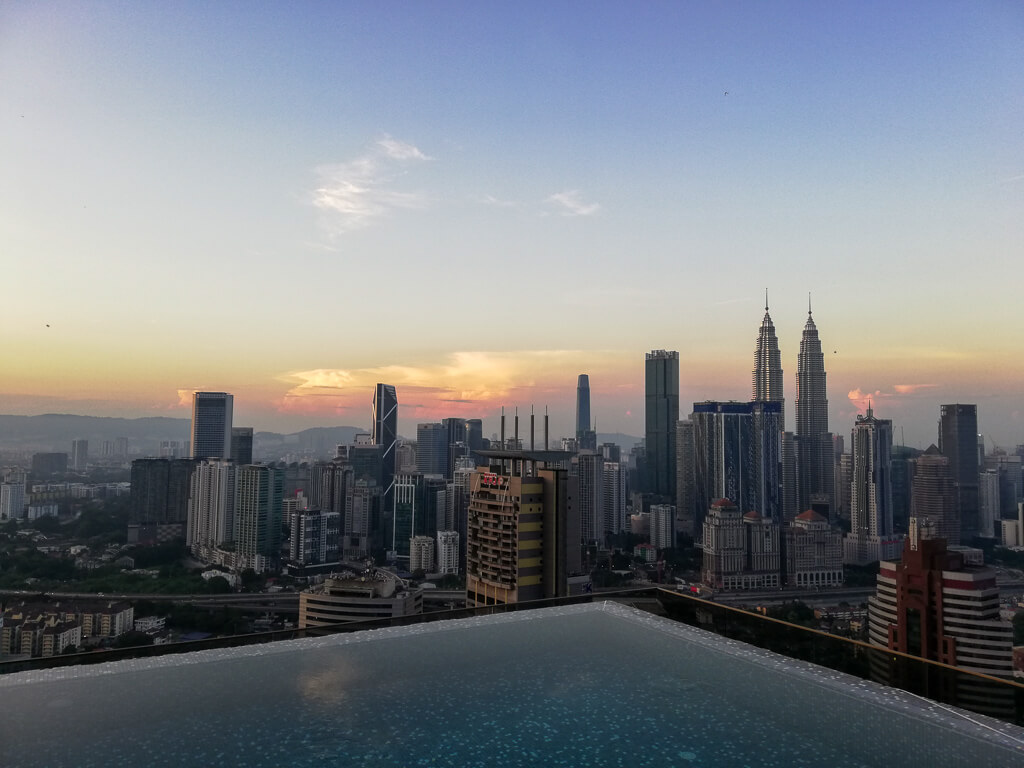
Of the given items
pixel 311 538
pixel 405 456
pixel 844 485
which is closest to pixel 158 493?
pixel 311 538

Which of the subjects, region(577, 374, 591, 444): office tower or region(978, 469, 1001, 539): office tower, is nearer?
region(978, 469, 1001, 539): office tower

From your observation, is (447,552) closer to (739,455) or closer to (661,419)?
(739,455)

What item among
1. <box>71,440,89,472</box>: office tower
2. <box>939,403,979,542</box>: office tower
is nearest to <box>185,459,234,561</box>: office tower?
<box>71,440,89,472</box>: office tower

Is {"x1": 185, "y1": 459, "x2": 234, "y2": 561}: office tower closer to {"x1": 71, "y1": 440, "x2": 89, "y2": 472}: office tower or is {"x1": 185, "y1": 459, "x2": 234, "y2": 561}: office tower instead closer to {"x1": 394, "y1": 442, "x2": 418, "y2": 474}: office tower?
{"x1": 71, "y1": 440, "x2": 89, "y2": 472}: office tower

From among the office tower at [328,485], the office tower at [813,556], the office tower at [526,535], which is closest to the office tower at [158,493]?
the office tower at [328,485]

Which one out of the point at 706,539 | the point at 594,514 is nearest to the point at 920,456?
the point at 706,539
